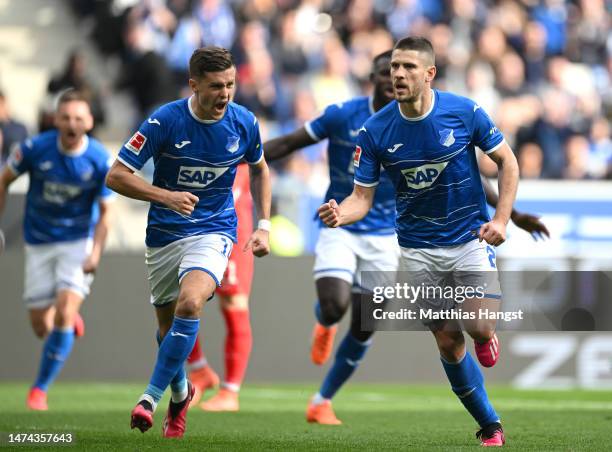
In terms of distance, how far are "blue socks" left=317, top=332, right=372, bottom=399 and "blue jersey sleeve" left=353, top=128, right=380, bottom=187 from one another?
2312mm

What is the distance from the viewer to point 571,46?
1812 centimetres

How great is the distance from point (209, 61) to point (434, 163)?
1462mm

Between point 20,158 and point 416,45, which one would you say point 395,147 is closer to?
point 416,45

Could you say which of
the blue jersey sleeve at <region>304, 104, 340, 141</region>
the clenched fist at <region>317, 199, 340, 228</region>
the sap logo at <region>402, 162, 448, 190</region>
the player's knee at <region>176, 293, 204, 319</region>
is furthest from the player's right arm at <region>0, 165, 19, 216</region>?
the sap logo at <region>402, 162, 448, 190</region>

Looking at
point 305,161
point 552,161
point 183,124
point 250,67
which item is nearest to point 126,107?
point 250,67

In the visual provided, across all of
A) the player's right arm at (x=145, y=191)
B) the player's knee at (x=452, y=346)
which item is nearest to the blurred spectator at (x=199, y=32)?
the player's right arm at (x=145, y=191)

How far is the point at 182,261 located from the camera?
7.40 m

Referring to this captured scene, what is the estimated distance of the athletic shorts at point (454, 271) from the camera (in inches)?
282

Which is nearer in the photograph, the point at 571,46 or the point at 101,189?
the point at 101,189

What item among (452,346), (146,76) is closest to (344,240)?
(452,346)

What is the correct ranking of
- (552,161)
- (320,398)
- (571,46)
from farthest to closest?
(571,46) < (552,161) < (320,398)

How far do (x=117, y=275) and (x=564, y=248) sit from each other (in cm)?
506

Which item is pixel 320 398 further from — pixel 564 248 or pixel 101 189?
pixel 564 248

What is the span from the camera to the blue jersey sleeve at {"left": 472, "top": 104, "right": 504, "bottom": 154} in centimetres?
712
